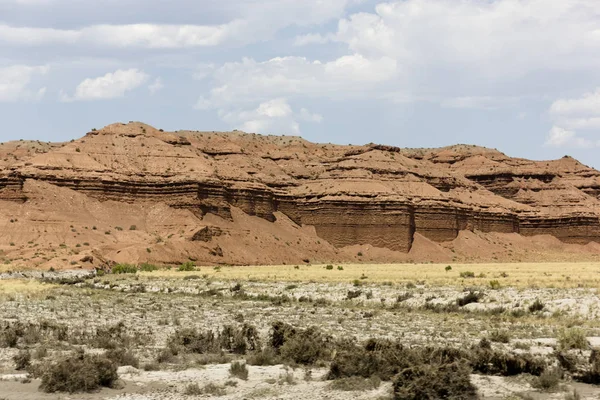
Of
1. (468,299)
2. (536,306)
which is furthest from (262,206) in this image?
(536,306)

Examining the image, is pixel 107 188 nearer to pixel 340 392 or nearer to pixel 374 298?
pixel 374 298

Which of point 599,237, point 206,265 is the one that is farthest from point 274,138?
point 206,265

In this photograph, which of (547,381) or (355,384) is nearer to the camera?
(547,381)

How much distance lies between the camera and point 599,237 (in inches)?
4547

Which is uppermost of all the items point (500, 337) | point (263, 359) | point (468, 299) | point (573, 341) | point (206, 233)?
point (206, 233)

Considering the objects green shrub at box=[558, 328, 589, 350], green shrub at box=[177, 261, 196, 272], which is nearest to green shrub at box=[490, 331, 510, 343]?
green shrub at box=[558, 328, 589, 350]

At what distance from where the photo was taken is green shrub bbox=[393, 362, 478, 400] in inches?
532

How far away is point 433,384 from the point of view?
13.6 meters

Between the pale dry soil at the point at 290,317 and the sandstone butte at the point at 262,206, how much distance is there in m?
22.8

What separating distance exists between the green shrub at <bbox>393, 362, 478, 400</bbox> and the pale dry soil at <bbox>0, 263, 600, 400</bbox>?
1.53 ft

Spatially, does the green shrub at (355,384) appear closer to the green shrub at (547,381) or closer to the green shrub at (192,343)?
the green shrub at (547,381)

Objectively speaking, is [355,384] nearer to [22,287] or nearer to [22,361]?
[22,361]

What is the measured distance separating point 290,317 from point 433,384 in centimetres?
1315

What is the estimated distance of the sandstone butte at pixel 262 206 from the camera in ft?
230
